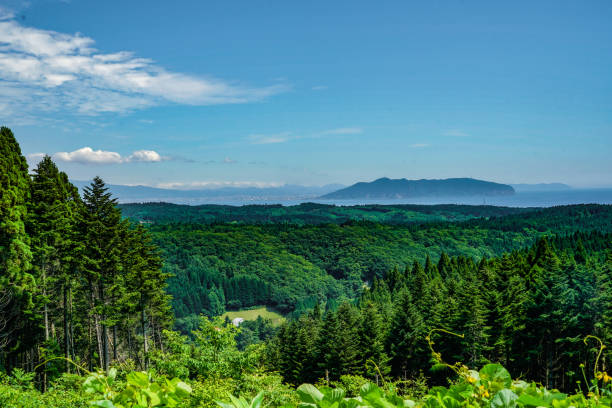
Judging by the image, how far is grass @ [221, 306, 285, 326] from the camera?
111 meters

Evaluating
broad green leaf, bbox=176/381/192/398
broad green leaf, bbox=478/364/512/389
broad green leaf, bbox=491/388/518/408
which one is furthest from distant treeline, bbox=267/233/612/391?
broad green leaf, bbox=176/381/192/398

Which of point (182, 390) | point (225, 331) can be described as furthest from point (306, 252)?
point (182, 390)

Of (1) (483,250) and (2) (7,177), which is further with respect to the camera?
(1) (483,250)

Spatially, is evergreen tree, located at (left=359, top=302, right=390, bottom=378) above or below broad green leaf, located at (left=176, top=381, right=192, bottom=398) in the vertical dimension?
below

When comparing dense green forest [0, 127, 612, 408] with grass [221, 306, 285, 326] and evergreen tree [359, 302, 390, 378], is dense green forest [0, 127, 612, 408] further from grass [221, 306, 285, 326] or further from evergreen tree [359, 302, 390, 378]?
grass [221, 306, 285, 326]

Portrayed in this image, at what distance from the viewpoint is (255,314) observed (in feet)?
379

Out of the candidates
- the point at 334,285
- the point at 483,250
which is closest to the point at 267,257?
the point at 334,285

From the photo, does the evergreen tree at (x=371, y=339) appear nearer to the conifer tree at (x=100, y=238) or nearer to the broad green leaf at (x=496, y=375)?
the conifer tree at (x=100, y=238)

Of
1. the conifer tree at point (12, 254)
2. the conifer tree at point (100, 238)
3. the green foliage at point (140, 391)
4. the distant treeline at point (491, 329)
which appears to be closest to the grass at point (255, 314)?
the distant treeline at point (491, 329)

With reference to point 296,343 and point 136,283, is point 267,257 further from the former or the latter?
point 136,283

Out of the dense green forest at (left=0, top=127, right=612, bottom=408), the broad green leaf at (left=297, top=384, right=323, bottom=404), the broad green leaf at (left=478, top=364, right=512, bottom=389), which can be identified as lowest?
the dense green forest at (left=0, top=127, right=612, bottom=408)

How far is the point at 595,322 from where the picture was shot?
26344 millimetres

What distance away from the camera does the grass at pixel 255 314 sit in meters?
111

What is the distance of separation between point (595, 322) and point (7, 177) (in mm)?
37324
